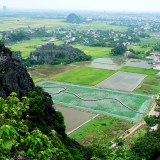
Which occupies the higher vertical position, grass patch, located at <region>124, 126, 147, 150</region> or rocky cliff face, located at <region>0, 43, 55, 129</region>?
rocky cliff face, located at <region>0, 43, 55, 129</region>

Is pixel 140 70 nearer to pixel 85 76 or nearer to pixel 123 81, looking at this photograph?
pixel 123 81

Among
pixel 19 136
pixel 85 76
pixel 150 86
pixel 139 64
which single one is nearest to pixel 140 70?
pixel 139 64

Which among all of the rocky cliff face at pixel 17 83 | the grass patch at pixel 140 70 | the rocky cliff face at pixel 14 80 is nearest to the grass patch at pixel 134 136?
the rocky cliff face at pixel 17 83

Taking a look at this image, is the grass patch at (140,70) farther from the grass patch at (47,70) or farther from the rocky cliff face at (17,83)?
the rocky cliff face at (17,83)

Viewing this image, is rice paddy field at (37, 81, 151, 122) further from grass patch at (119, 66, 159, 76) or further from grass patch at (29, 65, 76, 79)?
grass patch at (119, 66, 159, 76)

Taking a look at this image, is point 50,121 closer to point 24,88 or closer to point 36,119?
point 36,119

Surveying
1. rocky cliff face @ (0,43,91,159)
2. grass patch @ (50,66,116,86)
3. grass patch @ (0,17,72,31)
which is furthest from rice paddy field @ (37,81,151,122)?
grass patch @ (0,17,72,31)
